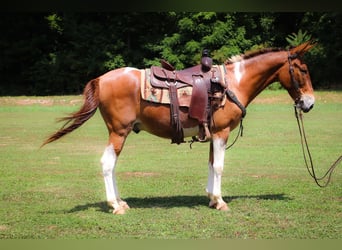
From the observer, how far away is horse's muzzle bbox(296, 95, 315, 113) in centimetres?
704

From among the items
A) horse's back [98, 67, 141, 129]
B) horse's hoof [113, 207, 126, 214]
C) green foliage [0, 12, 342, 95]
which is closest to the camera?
horse's hoof [113, 207, 126, 214]

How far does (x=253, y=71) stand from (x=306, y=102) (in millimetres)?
855

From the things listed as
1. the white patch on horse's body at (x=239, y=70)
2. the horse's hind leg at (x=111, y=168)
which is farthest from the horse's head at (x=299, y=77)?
the horse's hind leg at (x=111, y=168)

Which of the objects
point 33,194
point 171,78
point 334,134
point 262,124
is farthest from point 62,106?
point 171,78

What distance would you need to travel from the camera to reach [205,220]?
6258mm

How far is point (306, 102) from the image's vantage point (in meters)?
7.05

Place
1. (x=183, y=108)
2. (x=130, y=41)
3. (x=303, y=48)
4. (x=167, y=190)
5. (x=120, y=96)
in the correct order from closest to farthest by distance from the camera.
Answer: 1. (x=120, y=96)
2. (x=183, y=108)
3. (x=303, y=48)
4. (x=167, y=190)
5. (x=130, y=41)

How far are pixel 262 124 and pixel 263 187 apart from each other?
10.8m

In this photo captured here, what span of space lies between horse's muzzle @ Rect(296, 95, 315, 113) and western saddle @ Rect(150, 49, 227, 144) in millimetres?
1121

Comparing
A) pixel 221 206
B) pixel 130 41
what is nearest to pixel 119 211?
pixel 221 206

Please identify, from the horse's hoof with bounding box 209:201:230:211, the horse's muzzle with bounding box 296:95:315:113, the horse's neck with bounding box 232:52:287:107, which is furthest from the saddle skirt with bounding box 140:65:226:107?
the horse's muzzle with bounding box 296:95:315:113

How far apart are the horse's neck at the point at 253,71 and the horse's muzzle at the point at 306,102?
0.55 m

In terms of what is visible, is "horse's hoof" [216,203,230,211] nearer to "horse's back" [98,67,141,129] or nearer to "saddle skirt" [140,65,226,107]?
"saddle skirt" [140,65,226,107]

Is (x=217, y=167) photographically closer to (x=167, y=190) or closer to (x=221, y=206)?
(x=221, y=206)
